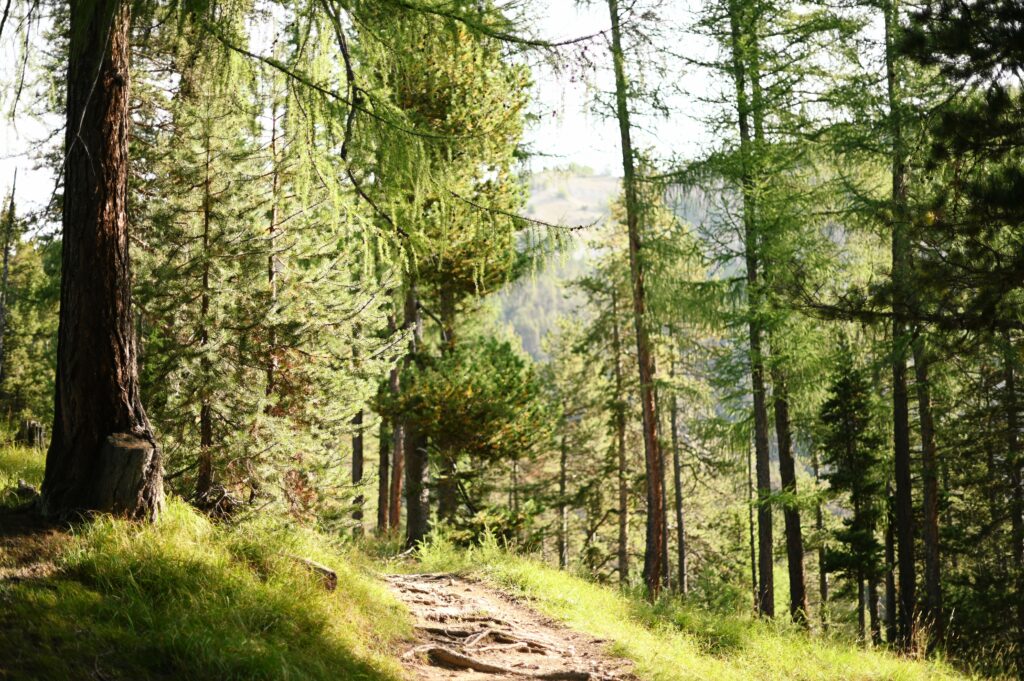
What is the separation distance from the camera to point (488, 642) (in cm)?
745

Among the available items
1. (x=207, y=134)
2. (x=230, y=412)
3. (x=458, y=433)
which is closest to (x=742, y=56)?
(x=458, y=433)

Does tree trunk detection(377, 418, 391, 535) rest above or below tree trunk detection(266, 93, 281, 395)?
below

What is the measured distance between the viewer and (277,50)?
21.1 ft

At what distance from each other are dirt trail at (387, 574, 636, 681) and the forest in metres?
0.06

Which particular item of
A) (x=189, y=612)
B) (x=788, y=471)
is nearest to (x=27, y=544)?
(x=189, y=612)

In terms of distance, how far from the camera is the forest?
548 centimetres

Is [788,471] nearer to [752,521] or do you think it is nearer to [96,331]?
[752,521]

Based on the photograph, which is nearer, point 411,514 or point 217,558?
point 217,558

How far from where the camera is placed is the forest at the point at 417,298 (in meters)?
5.48

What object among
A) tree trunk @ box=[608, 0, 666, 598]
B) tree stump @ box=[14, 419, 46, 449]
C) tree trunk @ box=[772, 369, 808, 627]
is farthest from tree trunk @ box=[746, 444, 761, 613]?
tree stump @ box=[14, 419, 46, 449]

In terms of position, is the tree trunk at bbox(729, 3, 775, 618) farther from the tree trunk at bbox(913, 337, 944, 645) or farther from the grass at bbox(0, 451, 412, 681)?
the grass at bbox(0, 451, 412, 681)

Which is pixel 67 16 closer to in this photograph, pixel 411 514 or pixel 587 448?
pixel 411 514

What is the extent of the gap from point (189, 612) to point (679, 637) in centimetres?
578

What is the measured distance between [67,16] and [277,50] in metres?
1.60
